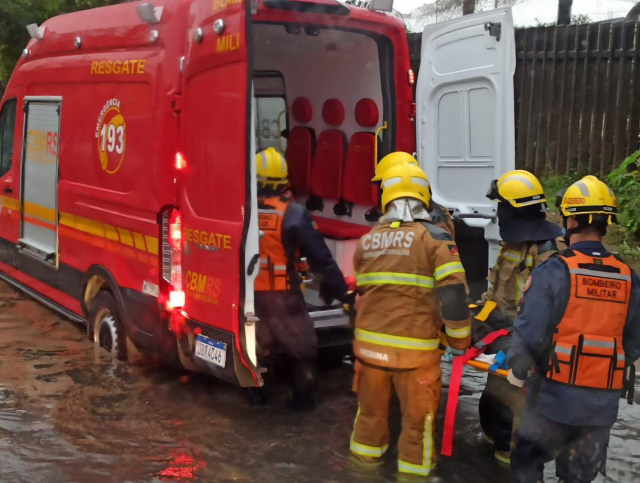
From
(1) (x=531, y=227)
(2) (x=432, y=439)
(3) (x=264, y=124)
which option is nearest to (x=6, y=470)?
(2) (x=432, y=439)

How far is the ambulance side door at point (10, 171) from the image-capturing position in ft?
24.7

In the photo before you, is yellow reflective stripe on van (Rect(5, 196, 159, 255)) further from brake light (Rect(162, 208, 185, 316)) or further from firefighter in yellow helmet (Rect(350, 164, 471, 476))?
firefighter in yellow helmet (Rect(350, 164, 471, 476))

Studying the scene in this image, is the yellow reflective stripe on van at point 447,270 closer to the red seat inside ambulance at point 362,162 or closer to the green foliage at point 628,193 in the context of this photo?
the red seat inside ambulance at point 362,162

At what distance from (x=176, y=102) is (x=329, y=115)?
2.40 meters

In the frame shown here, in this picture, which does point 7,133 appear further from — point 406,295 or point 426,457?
point 426,457

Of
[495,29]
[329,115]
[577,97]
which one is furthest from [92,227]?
[577,97]

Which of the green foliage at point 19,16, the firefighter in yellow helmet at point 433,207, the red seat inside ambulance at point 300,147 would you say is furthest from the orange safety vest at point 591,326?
the green foliage at point 19,16

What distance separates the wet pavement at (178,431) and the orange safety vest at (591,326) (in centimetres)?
114

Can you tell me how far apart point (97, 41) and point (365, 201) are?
8.22 feet

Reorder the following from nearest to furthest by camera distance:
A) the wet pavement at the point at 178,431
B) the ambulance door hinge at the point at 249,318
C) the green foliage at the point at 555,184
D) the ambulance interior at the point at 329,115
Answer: the wet pavement at the point at 178,431, the ambulance door hinge at the point at 249,318, the ambulance interior at the point at 329,115, the green foliage at the point at 555,184

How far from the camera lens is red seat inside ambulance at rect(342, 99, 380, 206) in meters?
6.64

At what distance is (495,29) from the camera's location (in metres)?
5.62

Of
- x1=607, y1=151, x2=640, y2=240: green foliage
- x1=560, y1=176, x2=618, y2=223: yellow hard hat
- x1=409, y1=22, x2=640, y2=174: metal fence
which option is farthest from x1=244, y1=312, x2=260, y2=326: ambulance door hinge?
x1=409, y1=22, x2=640, y2=174: metal fence

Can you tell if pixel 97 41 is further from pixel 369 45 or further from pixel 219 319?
pixel 219 319
